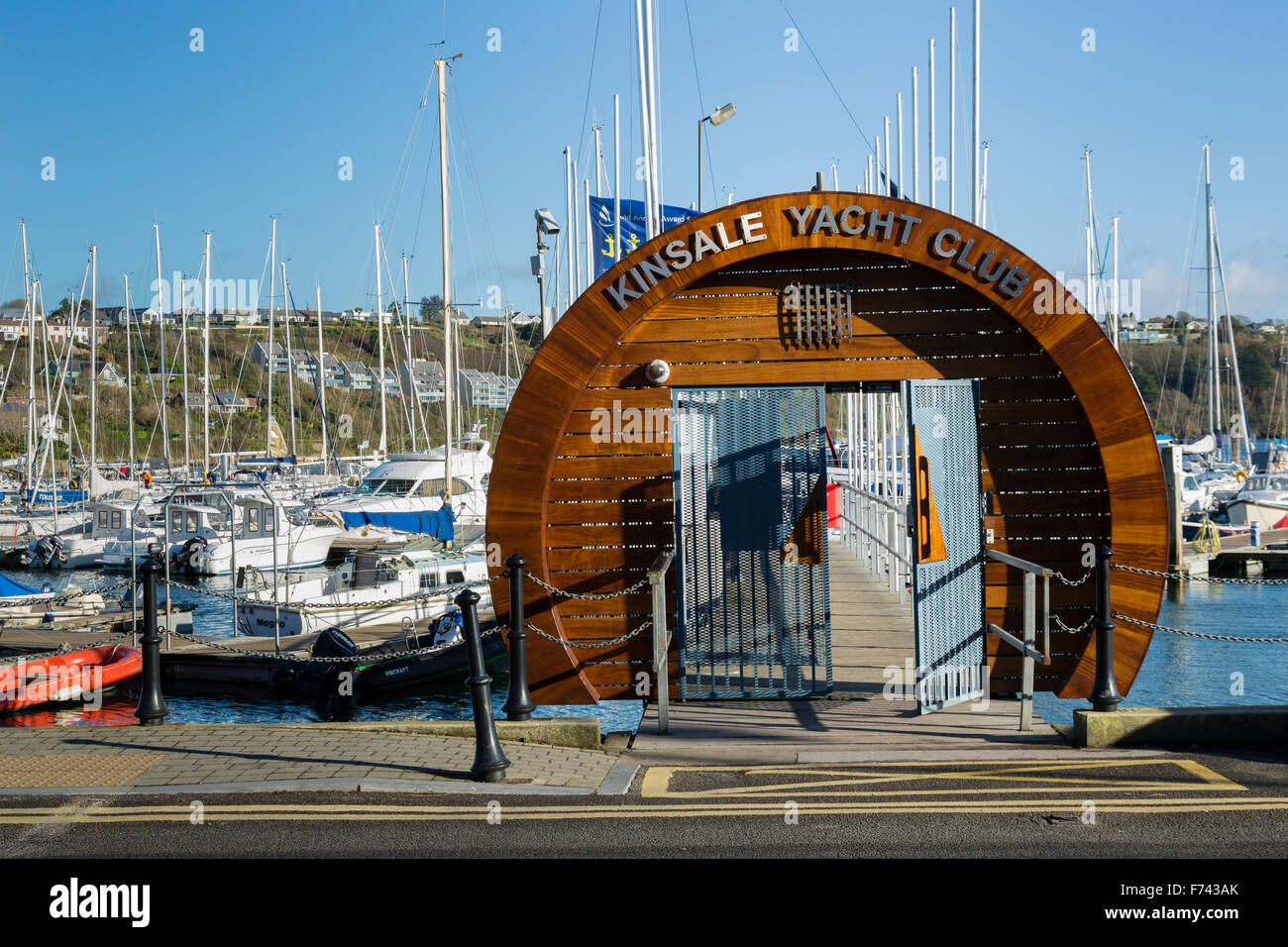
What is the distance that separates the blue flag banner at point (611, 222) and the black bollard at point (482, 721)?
1156cm

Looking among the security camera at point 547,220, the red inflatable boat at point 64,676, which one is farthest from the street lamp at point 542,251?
the red inflatable boat at point 64,676

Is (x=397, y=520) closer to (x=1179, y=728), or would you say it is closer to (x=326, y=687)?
(x=326, y=687)

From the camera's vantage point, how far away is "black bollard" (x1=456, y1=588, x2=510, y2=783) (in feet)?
25.7

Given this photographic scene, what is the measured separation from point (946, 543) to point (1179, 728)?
8.07ft

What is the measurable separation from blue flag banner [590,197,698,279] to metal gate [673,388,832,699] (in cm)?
846

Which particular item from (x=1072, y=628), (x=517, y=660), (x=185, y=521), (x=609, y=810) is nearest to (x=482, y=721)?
(x=609, y=810)

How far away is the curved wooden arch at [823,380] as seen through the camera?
10531mm

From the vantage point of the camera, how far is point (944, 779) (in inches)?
305

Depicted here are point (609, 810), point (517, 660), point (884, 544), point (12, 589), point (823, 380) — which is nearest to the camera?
point (609, 810)

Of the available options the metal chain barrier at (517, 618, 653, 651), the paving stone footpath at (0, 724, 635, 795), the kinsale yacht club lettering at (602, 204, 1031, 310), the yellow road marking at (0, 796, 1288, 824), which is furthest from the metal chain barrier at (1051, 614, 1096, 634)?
the paving stone footpath at (0, 724, 635, 795)

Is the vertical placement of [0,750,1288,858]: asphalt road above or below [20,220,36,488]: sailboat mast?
below

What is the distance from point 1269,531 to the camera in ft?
152

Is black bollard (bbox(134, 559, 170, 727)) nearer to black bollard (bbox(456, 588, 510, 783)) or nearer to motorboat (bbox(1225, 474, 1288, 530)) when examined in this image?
black bollard (bbox(456, 588, 510, 783))

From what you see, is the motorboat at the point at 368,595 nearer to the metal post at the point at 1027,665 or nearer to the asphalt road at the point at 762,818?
the metal post at the point at 1027,665
